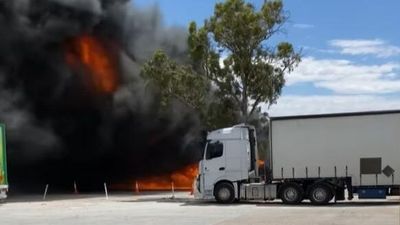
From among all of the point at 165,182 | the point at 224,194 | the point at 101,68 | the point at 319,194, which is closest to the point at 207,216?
the point at 319,194

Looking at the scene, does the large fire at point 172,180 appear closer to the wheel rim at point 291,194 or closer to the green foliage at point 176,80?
the green foliage at point 176,80

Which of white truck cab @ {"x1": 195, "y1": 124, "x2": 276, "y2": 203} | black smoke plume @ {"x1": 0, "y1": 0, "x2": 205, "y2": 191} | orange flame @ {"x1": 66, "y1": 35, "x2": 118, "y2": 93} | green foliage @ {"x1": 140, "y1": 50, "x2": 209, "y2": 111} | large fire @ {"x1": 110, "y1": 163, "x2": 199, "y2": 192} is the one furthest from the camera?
large fire @ {"x1": 110, "y1": 163, "x2": 199, "y2": 192}

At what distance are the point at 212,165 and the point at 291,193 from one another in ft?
11.9

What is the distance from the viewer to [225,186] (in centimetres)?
2703

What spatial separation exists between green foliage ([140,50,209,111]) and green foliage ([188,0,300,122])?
74 centimetres

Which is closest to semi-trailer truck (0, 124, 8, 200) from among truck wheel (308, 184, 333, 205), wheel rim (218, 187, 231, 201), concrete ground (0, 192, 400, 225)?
concrete ground (0, 192, 400, 225)

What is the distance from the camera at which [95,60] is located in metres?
43.6

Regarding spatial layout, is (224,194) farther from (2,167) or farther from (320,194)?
(2,167)

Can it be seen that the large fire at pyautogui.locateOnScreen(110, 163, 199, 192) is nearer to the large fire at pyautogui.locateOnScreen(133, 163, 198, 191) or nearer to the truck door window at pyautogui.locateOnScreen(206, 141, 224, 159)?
the large fire at pyautogui.locateOnScreen(133, 163, 198, 191)

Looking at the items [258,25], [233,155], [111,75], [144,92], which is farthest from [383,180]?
[111,75]

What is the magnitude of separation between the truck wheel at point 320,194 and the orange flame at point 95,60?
21540mm

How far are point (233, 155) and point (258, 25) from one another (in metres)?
8.64

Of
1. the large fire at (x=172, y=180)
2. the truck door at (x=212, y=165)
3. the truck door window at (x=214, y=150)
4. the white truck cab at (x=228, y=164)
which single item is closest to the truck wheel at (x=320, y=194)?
the white truck cab at (x=228, y=164)

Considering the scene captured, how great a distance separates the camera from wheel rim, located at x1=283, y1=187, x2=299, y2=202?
25181 mm
